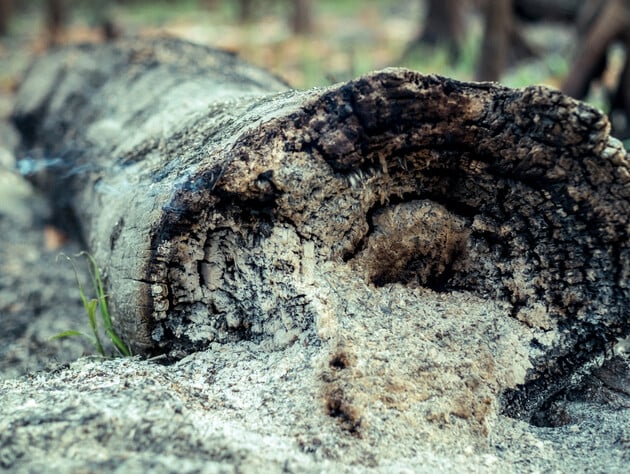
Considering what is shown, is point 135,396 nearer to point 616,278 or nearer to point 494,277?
point 494,277

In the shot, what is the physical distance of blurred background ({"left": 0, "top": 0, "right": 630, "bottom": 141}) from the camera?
13.3 ft

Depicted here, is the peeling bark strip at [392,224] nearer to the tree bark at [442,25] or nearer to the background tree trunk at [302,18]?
the tree bark at [442,25]

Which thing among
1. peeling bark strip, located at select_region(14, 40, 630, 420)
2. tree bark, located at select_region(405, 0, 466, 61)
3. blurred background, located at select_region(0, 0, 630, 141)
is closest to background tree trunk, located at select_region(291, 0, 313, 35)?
blurred background, located at select_region(0, 0, 630, 141)

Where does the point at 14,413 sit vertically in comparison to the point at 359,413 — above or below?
below

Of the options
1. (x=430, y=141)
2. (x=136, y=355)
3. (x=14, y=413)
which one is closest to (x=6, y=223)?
(x=136, y=355)

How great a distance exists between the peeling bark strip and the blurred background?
1232 mm

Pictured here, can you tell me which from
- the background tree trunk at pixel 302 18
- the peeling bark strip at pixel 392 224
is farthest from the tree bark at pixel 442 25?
the peeling bark strip at pixel 392 224

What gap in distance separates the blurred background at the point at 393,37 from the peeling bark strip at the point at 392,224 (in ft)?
4.04

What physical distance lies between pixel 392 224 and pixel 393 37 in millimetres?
7455

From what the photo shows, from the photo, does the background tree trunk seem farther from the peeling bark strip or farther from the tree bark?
the peeling bark strip

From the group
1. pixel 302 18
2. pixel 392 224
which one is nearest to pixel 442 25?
pixel 302 18

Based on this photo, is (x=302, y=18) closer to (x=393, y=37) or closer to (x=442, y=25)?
(x=393, y=37)

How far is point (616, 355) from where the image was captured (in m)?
1.56

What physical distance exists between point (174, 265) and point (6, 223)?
7.07ft
